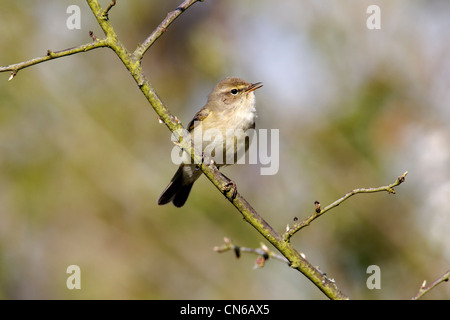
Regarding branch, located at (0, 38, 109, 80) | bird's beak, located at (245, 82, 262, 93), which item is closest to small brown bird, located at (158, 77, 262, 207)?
bird's beak, located at (245, 82, 262, 93)

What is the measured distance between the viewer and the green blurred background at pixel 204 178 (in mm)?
6160

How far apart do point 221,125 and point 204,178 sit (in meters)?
2.34

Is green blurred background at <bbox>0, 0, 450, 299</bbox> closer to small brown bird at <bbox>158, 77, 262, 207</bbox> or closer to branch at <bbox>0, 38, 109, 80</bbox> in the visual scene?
small brown bird at <bbox>158, 77, 262, 207</bbox>

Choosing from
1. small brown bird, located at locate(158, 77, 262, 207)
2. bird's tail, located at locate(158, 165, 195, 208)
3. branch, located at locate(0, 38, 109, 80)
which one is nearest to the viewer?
branch, located at locate(0, 38, 109, 80)

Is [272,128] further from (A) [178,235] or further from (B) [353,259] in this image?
(A) [178,235]

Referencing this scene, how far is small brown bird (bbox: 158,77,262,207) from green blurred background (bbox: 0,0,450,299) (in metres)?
0.65

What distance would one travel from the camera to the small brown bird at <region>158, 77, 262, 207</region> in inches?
202

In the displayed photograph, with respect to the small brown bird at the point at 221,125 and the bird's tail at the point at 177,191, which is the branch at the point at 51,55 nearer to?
the small brown bird at the point at 221,125

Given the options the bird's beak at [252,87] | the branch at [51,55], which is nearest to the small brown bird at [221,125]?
the bird's beak at [252,87]

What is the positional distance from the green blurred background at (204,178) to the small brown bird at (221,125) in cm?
65

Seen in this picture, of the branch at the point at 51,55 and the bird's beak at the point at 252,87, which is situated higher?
the bird's beak at the point at 252,87

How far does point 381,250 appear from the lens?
6.14m

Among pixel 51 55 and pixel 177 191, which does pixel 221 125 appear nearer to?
pixel 177 191

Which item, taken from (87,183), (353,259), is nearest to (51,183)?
(87,183)
